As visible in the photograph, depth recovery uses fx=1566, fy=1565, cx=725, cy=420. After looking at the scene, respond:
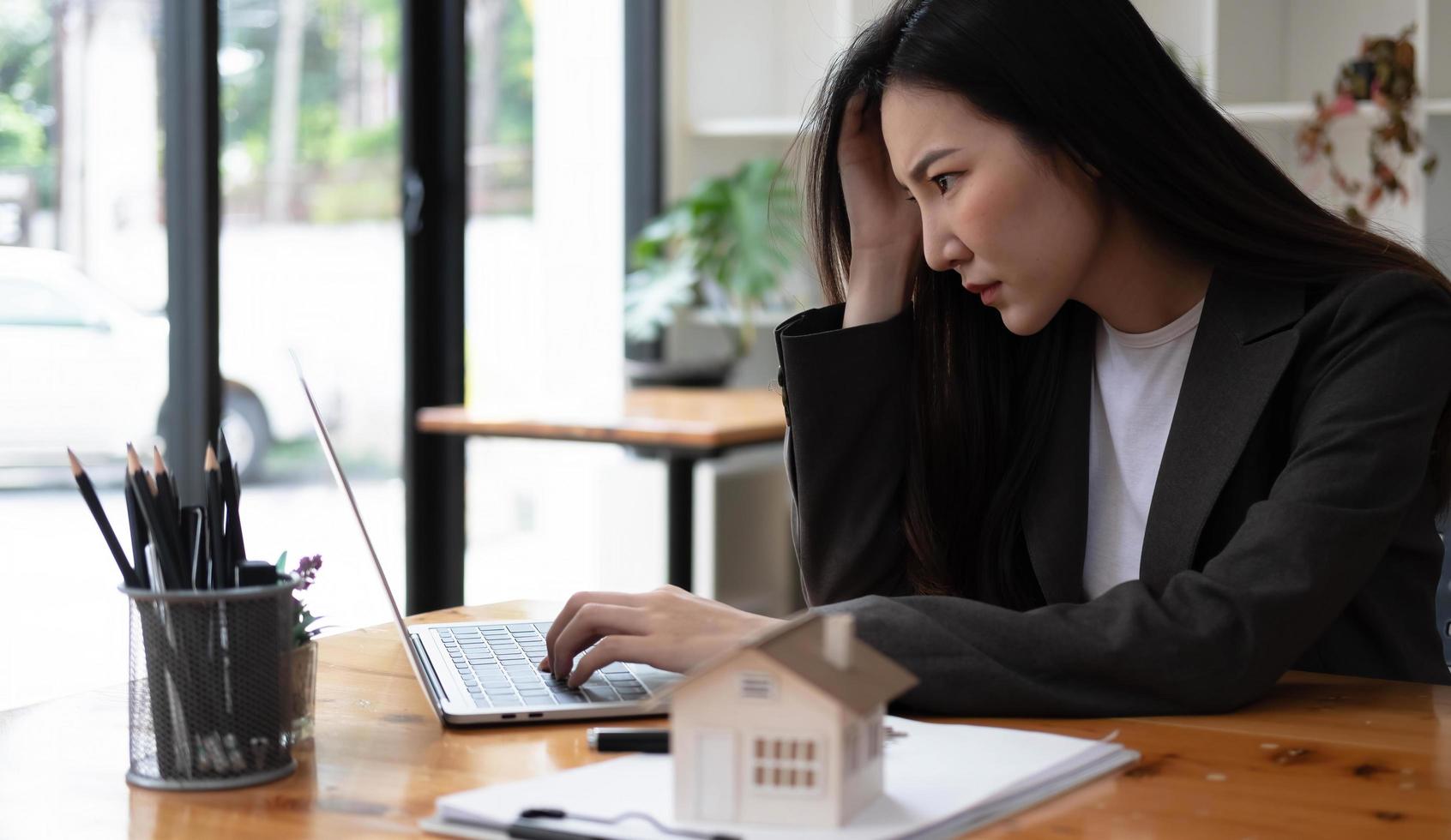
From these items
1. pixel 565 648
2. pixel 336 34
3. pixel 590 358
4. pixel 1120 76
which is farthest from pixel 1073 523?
pixel 590 358

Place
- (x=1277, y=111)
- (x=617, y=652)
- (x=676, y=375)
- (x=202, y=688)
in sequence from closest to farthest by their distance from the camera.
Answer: (x=202, y=688) → (x=617, y=652) → (x=1277, y=111) → (x=676, y=375)

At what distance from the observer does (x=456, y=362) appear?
3.81 metres

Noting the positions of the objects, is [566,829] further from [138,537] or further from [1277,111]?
[1277,111]

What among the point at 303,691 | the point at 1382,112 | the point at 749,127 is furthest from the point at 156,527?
the point at 749,127

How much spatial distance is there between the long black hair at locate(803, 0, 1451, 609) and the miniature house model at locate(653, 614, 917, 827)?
700 mm

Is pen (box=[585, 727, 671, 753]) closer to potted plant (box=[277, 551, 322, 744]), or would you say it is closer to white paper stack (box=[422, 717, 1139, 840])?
white paper stack (box=[422, 717, 1139, 840])

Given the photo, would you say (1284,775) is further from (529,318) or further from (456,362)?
(529,318)

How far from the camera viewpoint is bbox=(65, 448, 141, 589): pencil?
0.86 m

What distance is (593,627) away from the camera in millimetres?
1039

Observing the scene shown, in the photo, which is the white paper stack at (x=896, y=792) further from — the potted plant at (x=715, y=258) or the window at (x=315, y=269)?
the potted plant at (x=715, y=258)

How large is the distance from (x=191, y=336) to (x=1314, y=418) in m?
2.35

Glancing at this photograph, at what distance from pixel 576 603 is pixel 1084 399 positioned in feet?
2.08

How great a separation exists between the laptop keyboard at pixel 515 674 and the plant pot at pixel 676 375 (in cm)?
262

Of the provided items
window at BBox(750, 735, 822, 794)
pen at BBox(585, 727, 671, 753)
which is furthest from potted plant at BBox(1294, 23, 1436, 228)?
window at BBox(750, 735, 822, 794)
